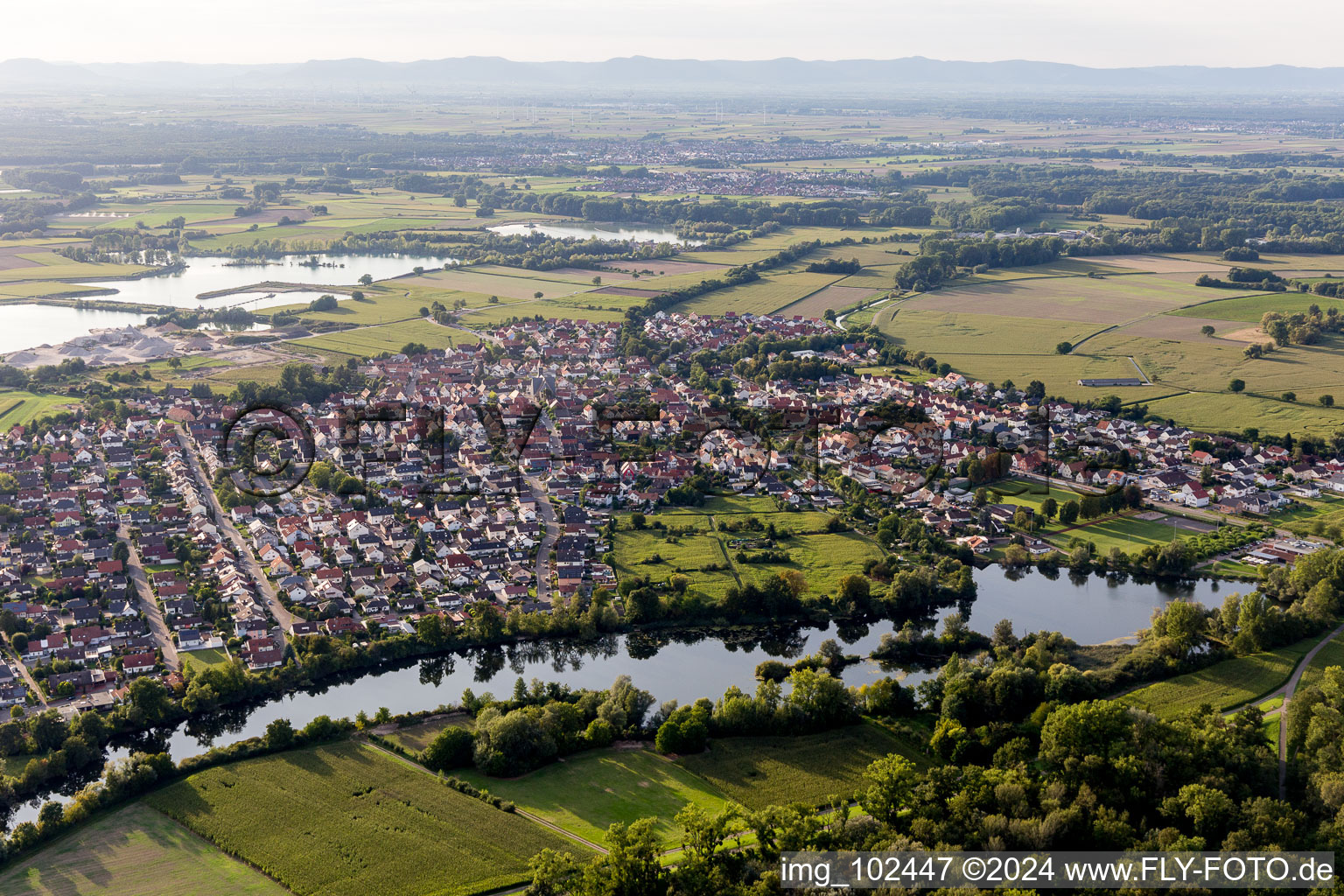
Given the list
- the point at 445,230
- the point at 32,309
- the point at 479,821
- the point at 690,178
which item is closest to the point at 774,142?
the point at 690,178

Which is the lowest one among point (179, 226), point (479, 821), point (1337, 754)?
point (479, 821)

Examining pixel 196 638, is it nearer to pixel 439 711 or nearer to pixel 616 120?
pixel 439 711

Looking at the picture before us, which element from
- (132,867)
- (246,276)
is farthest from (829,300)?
(132,867)

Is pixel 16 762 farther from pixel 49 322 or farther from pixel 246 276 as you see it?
pixel 246 276

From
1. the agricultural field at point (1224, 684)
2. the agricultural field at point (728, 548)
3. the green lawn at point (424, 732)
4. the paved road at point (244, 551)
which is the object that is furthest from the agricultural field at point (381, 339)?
the agricultural field at point (1224, 684)

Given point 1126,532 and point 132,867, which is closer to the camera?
point 132,867

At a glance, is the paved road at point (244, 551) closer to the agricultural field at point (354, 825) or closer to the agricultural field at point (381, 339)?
the agricultural field at point (354, 825)

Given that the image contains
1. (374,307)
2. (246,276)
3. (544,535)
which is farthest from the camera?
(246,276)
